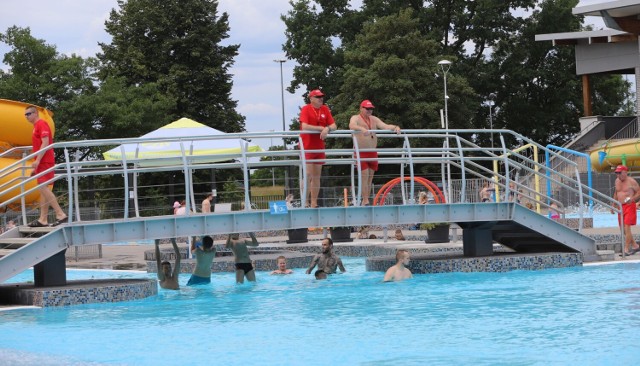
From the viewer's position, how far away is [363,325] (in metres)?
13.4

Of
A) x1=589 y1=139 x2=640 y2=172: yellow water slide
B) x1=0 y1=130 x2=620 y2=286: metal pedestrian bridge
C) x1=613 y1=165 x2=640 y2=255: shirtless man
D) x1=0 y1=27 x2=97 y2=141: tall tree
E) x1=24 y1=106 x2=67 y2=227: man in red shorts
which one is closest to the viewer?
x1=0 y1=130 x2=620 y2=286: metal pedestrian bridge

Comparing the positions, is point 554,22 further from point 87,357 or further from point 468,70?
point 87,357

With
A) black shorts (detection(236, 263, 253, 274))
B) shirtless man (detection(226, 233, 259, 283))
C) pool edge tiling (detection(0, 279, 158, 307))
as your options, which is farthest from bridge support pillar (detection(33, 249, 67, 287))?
black shorts (detection(236, 263, 253, 274))

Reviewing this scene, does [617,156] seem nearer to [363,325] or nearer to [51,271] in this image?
[51,271]

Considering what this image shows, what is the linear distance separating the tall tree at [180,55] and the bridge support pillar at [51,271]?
42735mm

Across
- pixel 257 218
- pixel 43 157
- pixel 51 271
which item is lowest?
pixel 51 271

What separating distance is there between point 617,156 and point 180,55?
28.0 metres

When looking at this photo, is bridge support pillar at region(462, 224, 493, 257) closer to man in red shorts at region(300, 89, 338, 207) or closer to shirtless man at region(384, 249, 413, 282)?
shirtless man at region(384, 249, 413, 282)

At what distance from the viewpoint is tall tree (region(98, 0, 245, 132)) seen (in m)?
60.2

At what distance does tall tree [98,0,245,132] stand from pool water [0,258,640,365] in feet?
137

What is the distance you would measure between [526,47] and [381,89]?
13160mm

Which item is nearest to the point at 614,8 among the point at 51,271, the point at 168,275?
the point at 168,275

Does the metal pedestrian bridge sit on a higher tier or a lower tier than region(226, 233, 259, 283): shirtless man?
higher

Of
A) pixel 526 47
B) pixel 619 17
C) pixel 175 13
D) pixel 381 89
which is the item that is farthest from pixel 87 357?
pixel 526 47
